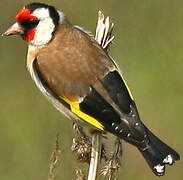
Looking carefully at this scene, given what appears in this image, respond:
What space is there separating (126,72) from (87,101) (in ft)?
6.13

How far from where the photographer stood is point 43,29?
18.2 ft

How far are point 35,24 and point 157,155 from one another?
1.22 metres

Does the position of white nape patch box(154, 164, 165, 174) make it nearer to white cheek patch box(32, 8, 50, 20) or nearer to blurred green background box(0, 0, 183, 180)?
blurred green background box(0, 0, 183, 180)

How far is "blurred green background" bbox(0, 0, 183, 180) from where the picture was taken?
6297mm

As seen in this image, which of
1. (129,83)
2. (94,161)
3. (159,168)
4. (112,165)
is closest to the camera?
(112,165)

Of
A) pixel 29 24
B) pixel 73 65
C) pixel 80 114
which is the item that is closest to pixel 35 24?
pixel 29 24

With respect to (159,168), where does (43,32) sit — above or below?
above

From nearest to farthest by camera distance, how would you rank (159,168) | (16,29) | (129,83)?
(159,168), (16,29), (129,83)

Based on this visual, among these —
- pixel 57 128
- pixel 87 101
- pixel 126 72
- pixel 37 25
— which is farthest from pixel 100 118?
pixel 126 72

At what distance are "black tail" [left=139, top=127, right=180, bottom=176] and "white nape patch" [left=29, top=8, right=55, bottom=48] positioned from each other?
949 millimetres

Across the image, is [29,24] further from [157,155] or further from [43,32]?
[157,155]

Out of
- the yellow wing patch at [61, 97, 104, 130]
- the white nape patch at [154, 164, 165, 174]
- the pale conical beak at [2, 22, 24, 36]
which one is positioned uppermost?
the pale conical beak at [2, 22, 24, 36]

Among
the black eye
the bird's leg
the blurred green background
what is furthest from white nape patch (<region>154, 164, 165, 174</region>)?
the black eye

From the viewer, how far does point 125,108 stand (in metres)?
5.09
